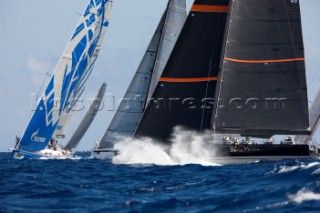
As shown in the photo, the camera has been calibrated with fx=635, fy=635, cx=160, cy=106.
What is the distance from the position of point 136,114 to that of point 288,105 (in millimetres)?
13407

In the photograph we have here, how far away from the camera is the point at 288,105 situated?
30969mm

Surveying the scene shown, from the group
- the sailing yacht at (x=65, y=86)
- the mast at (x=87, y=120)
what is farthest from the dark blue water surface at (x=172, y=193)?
the mast at (x=87, y=120)

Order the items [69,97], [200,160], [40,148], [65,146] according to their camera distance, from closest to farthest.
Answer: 1. [200,160]
2. [40,148]
3. [69,97]
4. [65,146]

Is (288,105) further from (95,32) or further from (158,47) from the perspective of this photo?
(95,32)

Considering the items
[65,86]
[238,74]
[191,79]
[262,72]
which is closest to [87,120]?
[65,86]

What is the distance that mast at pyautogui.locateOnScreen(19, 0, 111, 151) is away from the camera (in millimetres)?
43531

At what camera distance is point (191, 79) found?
99.1 feet

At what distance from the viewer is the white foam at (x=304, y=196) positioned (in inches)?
546

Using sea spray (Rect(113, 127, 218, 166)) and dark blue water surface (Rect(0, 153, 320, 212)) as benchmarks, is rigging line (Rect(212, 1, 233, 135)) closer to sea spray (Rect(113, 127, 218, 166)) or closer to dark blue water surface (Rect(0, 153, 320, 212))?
sea spray (Rect(113, 127, 218, 166))

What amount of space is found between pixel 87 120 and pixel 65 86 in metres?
13.7

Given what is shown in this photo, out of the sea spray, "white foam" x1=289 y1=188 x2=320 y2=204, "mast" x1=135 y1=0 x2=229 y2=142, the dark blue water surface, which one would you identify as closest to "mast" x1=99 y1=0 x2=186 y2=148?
"mast" x1=135 y1=0 x2=229 y2=142

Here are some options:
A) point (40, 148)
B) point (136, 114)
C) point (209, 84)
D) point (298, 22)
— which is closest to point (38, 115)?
point (40, 148)

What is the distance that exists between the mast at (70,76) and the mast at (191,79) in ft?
50.5

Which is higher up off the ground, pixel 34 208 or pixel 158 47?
pixel 158 47
